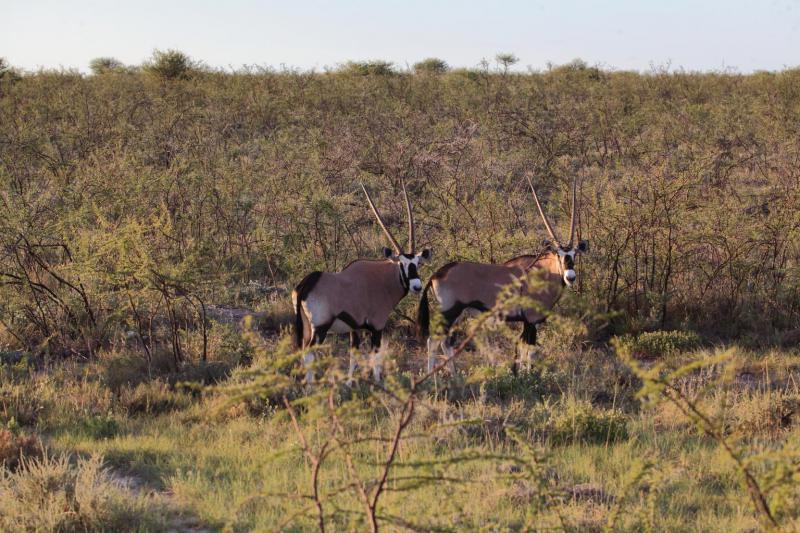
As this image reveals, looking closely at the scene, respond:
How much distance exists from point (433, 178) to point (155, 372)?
6600 mm

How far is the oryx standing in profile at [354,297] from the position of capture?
716cm

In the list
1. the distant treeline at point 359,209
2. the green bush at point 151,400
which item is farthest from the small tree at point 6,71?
the green bush at point 151,400

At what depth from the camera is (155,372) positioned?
7848 mm

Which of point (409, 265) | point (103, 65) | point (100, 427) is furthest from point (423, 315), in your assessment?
point (103, 65)

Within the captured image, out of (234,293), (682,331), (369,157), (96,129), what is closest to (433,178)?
(369,157)

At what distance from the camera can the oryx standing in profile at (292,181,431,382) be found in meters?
7.16

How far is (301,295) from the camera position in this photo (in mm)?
7117

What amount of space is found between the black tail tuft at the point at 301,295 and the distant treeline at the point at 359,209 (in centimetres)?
142

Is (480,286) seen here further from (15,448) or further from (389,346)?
(15,448)

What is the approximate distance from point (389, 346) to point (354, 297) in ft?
4.84

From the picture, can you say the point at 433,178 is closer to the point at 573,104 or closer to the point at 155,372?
the point at 155,372

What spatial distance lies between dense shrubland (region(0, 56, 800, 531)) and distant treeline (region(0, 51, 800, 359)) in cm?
6

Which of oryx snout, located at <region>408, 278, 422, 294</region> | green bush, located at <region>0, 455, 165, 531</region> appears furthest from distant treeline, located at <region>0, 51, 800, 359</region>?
green bush, located at <region>0, 455, 165, 531</region>

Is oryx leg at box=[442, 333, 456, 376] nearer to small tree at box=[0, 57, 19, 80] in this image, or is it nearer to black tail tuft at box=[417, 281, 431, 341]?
Answer: black tail tuft at box=[417, 281, 431, 341]
